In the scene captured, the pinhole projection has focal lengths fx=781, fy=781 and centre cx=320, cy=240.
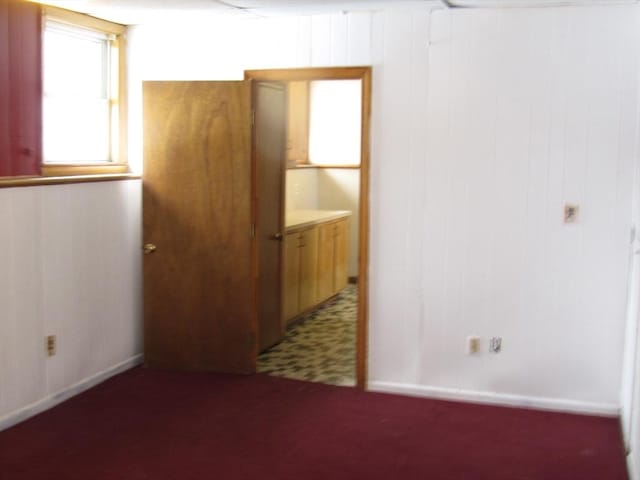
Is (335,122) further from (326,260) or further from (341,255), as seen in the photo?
(326,260)

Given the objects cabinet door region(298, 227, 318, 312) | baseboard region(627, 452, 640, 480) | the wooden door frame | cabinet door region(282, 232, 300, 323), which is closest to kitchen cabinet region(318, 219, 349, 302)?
cabinet door region(298, 227, 318, 312)

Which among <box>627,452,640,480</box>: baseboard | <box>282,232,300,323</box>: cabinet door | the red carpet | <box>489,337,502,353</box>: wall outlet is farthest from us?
<box>282,232,300,323</box>: cabinet door

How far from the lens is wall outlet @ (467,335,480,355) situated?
4918mm

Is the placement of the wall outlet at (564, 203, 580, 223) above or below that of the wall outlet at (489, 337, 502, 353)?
above

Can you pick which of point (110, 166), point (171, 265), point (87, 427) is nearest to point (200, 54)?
point (110, 166)

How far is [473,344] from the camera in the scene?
4926mm

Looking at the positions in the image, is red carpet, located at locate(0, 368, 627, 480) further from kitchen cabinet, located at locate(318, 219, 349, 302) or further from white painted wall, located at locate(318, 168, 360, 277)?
white painted wall, located at locate(318, 168, 360, 277)

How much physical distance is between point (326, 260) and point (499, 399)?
3130mm

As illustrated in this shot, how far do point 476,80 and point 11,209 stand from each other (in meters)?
2.82

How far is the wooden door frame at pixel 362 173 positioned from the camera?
4992 millimetres

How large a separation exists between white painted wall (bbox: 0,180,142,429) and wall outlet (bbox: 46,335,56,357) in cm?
3

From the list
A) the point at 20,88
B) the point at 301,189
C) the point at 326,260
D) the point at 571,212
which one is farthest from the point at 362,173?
the point at 301,189

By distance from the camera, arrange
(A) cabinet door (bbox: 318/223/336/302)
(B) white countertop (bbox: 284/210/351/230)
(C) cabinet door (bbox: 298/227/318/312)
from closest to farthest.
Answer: (B) white countertop (bbox: 284/210/351/230)
(C) cabinet door (bbox: 298/227/318/312)
(A) cabinet door (bbox: 318/223/336/302)

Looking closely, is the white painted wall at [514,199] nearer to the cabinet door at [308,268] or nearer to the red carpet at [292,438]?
the red carpet at [292,438]
